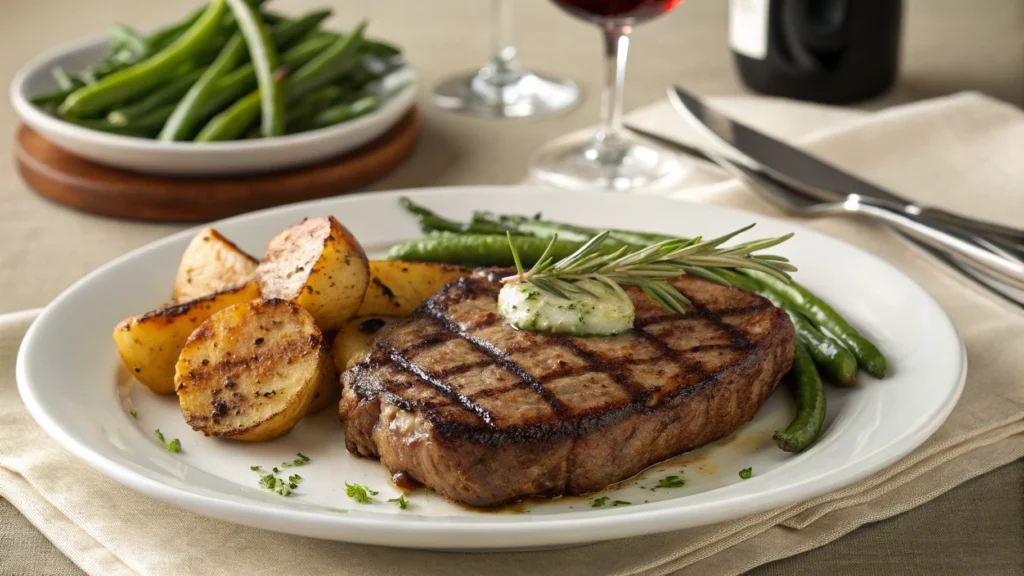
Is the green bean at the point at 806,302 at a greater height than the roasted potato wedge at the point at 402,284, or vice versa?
the roasted potato wedge at the point at 402,284

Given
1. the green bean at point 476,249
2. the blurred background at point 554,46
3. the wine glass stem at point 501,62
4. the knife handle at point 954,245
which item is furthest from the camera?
the wine glass stem at point 501,62

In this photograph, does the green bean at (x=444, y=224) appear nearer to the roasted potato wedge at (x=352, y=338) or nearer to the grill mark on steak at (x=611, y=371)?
the roasted potato wedge at (x=352, y=338)

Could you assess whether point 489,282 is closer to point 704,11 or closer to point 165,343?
point 165,343

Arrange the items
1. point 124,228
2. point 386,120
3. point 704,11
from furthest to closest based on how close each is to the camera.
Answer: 1. point 704,11
2. point 386,120
3. point 124,228

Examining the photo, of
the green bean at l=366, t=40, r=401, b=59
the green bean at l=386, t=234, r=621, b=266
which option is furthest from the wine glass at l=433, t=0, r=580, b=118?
the green bean at l=386, t=234, r=621, b=266

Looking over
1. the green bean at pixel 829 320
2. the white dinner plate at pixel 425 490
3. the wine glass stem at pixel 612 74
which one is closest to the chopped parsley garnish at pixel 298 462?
the white dinner plate at pixel 425 490

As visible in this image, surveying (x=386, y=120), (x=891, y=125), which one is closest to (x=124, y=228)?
(x=386, y=120)

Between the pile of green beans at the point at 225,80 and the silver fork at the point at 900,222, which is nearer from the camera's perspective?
the silver fork at the point at 900,222

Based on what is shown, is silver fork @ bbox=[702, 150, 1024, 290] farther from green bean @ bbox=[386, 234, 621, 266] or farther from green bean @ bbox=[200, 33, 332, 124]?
green bean @ bbox=[200, 33, 332, 124]
